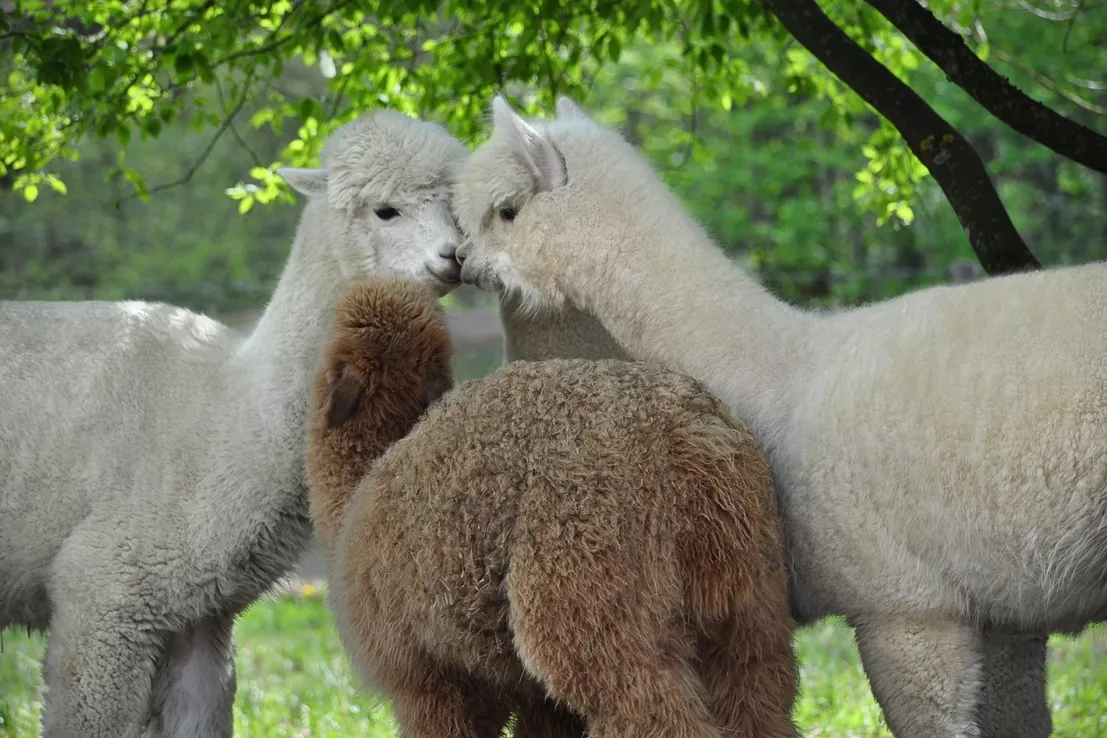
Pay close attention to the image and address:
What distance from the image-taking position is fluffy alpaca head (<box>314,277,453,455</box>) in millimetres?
3553

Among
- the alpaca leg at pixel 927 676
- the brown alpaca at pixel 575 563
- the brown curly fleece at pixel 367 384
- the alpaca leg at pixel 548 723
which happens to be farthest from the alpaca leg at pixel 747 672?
the brown curly fleece at pixel 367 384

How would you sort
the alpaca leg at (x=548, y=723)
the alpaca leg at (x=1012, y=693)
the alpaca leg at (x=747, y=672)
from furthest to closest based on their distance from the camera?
the alpaca leg at (x=1012, y=693) → the alpaca leg at (x=548, y=723) → the alpaca leg at (x=747, y=672)

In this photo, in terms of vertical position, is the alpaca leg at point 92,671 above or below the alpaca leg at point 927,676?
below

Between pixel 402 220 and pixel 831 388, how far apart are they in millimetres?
1763

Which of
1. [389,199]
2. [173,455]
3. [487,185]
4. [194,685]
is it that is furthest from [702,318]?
[194,685]

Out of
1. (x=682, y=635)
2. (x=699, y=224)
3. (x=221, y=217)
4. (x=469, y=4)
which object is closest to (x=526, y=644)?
(x=682, y=635)

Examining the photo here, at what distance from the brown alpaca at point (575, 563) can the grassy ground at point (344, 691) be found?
1439 mm

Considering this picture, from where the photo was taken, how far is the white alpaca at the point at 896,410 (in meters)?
3.14

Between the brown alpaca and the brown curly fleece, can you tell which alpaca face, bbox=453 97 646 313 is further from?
the brown alpaca

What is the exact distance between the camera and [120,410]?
15.0ft

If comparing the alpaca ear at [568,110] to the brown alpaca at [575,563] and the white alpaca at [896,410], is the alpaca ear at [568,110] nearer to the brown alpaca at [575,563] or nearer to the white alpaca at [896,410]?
the white alpaca at [896,410]

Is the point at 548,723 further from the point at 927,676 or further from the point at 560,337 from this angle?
the point at 560,337

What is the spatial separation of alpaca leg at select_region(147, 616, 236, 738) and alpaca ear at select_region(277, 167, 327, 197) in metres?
1.65

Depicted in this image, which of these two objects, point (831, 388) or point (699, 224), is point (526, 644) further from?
point (699, 224)
